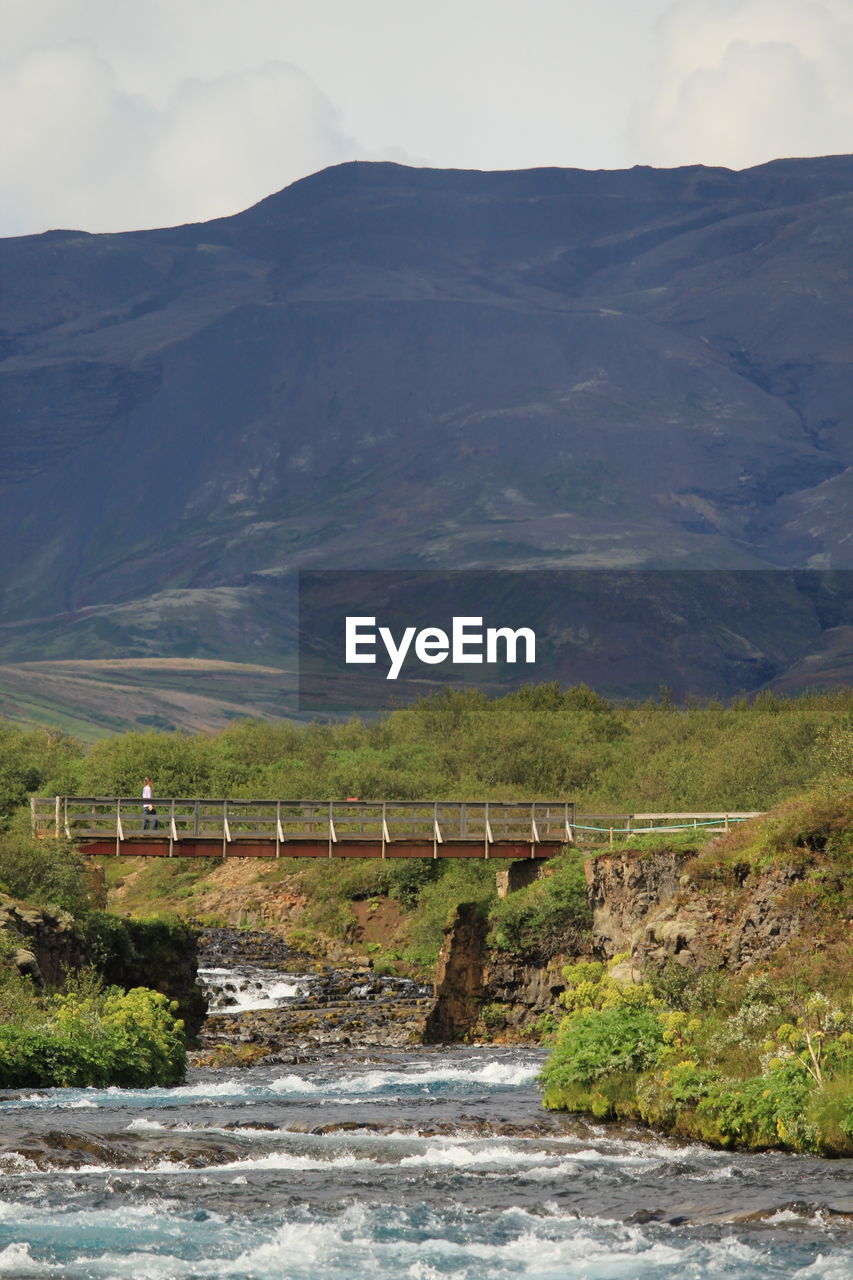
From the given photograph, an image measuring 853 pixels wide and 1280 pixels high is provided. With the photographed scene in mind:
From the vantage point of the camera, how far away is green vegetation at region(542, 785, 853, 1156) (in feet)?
84.5

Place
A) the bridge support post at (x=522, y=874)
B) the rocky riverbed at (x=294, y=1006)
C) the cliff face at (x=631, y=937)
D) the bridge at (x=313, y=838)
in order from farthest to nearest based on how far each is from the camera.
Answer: the bridge support post at (x=522, y=874), the bridge at (x=313, y=838), the rocky riverbed at (x=294, y=1006), the cliff face at (x=631, y=937)

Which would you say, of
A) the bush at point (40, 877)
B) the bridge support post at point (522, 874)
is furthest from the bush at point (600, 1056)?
the bridge support post at point (522, 874)

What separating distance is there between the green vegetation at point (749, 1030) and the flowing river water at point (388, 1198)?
0.66m

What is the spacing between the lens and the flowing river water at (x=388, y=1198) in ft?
65.1

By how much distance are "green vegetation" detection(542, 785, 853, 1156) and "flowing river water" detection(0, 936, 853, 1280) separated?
0.66 m

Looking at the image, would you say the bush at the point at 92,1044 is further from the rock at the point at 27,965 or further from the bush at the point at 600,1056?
the bush at the point at 600,1056

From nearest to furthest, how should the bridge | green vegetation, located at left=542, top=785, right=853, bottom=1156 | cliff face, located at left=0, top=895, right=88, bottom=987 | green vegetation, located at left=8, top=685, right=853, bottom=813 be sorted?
green vegetation, located at left=542, top=785, right=853, bottom=1156
cliff face, located at left=0, top=895, right=88, bottom=987
the bridge
green vegetation, located at left=8, top=685, right=853, bottom=813

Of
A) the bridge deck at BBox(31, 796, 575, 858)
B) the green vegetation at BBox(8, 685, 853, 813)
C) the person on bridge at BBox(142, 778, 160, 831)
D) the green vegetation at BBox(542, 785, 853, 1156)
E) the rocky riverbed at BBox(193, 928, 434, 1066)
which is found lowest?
the rocky riverbed at BBox(193, 928, 434, 1066)

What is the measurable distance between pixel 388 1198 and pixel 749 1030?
8.33m

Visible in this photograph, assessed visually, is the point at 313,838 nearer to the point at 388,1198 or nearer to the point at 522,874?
the point at 522,874

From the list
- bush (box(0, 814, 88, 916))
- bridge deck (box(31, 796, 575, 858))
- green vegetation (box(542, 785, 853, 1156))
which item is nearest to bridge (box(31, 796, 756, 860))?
bridge deck (box(31, 796, 575, 858))

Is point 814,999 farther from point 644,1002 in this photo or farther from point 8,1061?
point 8,1061

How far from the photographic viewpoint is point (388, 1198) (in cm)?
2288

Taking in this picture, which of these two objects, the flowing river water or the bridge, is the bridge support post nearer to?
the bridge
